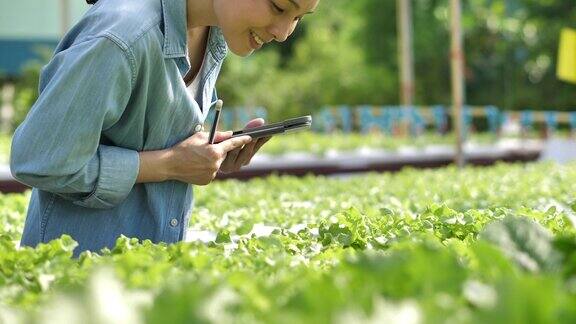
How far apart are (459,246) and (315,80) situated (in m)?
28.7

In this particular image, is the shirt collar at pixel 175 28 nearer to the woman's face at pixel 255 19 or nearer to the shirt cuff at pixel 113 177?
the woman's face at pixel 255 19

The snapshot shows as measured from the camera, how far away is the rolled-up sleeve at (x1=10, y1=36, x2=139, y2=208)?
288 centimetres

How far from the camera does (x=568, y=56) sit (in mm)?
9891

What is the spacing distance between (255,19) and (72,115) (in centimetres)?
57

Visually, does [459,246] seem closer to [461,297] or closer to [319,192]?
[461,297]

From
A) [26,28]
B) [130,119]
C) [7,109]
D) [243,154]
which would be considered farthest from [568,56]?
[7,109]

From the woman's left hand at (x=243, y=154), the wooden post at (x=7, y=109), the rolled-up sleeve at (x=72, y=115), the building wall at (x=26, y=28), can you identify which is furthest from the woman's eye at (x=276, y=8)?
the building wall at (x=26, y=28)

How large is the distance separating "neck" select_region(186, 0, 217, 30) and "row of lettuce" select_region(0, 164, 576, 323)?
630 millimetres

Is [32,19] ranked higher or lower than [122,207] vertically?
lower

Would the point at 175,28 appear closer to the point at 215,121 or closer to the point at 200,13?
the point at 200,13

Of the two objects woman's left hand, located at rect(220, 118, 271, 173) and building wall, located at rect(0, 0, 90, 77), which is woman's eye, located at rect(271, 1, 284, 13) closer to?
woman's left hand, located at rect(220, 118, 271, 173)

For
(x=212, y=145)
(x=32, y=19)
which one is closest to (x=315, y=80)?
(x=32, y=19)

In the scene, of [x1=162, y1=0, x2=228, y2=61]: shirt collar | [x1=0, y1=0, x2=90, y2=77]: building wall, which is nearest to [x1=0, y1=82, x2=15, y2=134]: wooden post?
[x1=0, y1=0, x2=90, y2=77]: building wall

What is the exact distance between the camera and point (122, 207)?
325 cm
